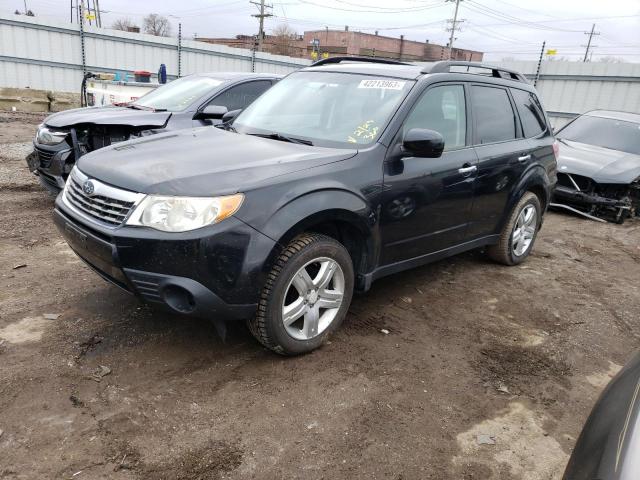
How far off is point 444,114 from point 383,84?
0.56m

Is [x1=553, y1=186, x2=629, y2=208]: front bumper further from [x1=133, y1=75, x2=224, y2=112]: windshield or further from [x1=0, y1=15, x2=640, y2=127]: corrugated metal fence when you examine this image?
[x1=0, y1=15, x2=640, y2=127]: corrugated metal fence

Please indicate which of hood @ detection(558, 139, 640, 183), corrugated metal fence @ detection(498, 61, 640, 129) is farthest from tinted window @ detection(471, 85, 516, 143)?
corrugated metal fence @ detection(498, 61, 640, 129)

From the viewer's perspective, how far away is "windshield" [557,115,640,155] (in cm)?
847

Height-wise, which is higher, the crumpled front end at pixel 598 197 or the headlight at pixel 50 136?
the headlight at pixel 50 136

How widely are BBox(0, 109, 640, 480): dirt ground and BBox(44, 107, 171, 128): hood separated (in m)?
1.71

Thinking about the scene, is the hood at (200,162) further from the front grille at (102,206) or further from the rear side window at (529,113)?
the rear side window at (529,113)

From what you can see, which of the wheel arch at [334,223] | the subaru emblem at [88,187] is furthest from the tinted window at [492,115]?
the subaru emblem at [88,187]

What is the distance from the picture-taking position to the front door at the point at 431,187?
3.50 meters

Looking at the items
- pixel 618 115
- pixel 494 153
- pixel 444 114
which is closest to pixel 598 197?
pixel 618 115

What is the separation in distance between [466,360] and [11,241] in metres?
4.28

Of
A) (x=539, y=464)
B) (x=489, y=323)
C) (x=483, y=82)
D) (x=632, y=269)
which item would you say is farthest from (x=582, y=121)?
(x=539, y=464)

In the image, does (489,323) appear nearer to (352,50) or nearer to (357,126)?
(357,126)

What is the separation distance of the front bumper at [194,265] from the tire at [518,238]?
9.99ft

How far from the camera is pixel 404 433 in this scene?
2639 mm
